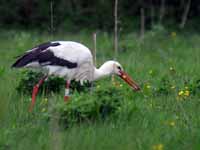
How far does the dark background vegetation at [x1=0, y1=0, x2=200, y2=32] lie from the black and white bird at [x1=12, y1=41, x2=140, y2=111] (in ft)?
27.5

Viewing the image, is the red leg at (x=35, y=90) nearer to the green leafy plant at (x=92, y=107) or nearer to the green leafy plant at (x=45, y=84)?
the green leafy plant at (x=45, y=84)

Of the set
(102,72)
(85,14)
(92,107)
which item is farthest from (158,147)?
(85,14)

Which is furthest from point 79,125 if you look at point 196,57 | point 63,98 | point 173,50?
point 173,50

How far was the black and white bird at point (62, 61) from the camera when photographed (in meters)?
8.04

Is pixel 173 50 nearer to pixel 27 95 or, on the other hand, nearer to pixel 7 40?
pixel 7 40

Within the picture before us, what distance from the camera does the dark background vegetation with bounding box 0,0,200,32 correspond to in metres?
17.2

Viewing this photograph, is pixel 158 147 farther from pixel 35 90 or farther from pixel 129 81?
pixel 129 81

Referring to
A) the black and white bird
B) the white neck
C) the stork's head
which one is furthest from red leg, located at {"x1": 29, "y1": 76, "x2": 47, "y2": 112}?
the stork's head

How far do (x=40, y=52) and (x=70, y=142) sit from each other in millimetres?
2476

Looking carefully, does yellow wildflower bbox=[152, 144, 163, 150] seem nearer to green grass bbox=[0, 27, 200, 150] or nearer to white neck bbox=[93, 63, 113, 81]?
green grass bbox=[0, 27, 200, 150]

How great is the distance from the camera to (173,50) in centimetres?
1287

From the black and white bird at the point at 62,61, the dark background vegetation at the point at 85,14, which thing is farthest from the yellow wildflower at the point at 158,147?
Answer: the dark background vegetation at the point at 85,14

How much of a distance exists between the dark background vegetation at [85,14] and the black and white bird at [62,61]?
27.5 ft

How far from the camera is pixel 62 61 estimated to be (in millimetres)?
8195
